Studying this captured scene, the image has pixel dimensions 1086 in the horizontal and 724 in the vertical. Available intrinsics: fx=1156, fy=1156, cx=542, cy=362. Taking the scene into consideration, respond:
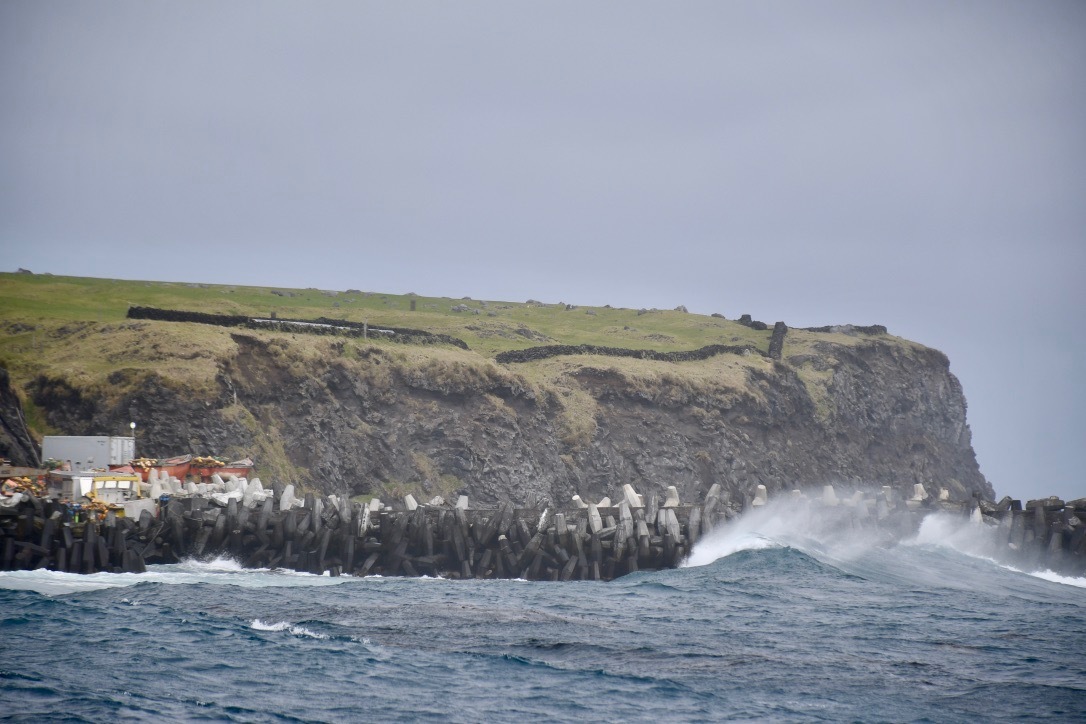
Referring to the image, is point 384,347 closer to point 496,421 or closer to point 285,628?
point 496,421

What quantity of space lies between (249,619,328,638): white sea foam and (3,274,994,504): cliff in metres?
30.8

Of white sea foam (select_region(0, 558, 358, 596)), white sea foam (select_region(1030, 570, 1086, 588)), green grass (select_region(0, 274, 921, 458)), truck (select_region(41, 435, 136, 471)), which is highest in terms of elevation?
green grass (select_region(0, 274, 921, 458))

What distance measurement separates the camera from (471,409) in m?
73.5

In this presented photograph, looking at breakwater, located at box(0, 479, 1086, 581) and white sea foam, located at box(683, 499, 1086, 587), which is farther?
white sea foam, located at box(683, 499, 1086, 587)

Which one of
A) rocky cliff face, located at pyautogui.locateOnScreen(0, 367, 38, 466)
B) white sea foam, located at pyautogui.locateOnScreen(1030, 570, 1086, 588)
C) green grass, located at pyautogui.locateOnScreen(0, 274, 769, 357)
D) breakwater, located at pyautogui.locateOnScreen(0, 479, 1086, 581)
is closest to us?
breakwater, located at pyautogui.locateOnScreen(0, 479, 1086, 581)

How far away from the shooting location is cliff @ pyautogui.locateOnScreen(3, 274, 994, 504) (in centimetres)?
6103

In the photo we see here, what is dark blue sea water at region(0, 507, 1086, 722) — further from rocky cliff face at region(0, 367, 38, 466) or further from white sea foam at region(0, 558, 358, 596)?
rocky cliff face at region(0, 367, 38, 466)

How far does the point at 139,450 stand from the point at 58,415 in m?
4.98

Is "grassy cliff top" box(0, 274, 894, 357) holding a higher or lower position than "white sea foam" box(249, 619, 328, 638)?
higher

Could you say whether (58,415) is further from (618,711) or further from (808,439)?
(808,439)

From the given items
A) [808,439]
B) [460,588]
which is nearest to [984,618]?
[460,588]

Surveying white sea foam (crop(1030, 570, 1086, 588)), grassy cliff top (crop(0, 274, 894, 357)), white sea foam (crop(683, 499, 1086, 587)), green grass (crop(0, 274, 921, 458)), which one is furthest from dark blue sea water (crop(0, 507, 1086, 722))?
grassy cliff top (crop(0, 274, 894, 357))

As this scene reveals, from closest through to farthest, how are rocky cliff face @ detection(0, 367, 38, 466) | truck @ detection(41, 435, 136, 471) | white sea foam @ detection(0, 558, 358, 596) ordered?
white sea foam @ detection(0, 558, 358, 596) < truck @ detection(41, 435, 136, 471) < rocky cliff face @ detection(0, 367, 38, 466)

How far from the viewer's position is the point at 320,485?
63.6 meters
